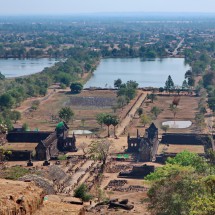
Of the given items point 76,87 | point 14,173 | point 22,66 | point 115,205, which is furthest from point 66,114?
point 22,66

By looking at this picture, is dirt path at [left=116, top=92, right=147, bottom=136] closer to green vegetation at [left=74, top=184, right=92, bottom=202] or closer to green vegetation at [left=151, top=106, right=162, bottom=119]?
green vegetation at [left=151, top=106, right=162, bottom=119]

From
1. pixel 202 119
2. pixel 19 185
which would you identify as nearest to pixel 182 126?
pixel 202 119

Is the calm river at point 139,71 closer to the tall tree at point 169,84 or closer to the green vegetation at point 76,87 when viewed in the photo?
the green vegetation at point 76,87

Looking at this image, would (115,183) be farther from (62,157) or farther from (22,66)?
(22,66)

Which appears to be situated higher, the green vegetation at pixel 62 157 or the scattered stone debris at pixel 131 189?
the scattered stone debris at pixel 131 189

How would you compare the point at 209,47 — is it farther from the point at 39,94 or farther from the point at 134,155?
the point at 134,155

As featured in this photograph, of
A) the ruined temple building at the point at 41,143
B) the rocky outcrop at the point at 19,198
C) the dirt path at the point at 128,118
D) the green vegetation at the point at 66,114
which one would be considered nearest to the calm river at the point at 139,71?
the dirt path at the point at 128,118
